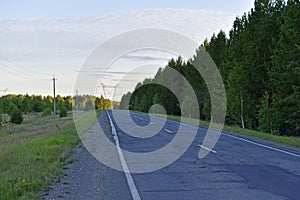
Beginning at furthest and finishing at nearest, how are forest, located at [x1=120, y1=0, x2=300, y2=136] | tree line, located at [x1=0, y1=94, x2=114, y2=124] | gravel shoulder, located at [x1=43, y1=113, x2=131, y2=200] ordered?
tree line, located at [x1=0, y1=94, x2=114, y2=124], forest, located at [x1=120, y1=0, x2=300, y2=136], gravel shoulder, located at [x1=43, y1=113, x2=131, y2=200]

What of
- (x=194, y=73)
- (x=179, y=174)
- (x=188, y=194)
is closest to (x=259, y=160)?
(x=179, y=174)

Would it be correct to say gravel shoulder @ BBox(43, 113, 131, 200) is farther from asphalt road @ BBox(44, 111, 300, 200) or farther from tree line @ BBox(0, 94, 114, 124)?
tree line @ BBox(0, 94, 114, 124)

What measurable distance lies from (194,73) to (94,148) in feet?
143

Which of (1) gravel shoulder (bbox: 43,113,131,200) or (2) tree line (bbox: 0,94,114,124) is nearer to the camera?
(1) gravel shoulder (bbox: 43,113,131,200)

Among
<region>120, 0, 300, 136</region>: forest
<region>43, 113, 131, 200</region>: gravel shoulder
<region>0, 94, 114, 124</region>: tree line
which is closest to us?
<region>43, 113, 131, 200</region>: gravel shoulder

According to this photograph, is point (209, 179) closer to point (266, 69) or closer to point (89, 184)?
point (89, 184)

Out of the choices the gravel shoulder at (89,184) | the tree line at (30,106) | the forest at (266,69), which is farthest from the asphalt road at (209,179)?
the tree line at (30,106)

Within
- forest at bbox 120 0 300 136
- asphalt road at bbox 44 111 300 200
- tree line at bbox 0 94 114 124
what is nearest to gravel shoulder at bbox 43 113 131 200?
asphalt road at bbox 44 111 300 200

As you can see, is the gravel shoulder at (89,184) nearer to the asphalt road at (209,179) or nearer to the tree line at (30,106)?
the asphalt road at (209,179)

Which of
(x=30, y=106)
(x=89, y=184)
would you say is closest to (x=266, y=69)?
(x=89, y=184)

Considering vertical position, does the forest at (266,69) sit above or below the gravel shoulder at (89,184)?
above

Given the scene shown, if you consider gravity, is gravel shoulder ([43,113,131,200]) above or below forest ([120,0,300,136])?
below

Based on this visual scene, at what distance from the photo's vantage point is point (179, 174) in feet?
31.4

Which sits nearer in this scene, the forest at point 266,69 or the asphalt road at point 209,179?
the asphalt road at point 209,179
